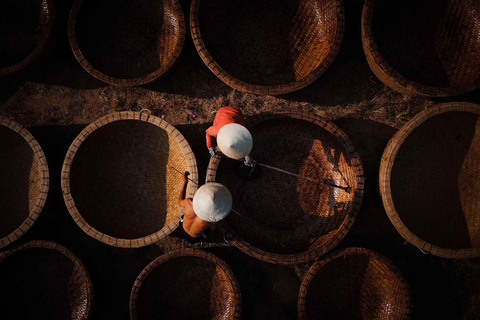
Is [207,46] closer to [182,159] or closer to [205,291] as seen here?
[182,159]

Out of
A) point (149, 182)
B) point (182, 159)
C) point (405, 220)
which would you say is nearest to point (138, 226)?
point (149, 182)

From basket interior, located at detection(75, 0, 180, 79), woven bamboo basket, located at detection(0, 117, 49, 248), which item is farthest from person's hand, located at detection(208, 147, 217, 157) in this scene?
woven bamboo basket, located at detection(0, 117, 49, 248)

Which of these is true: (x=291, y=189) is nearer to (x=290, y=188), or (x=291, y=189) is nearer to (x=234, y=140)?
(x=290, y=188)

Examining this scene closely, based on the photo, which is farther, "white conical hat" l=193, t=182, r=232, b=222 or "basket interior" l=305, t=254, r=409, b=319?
"basket interior" l=305, t=254, r=409, b=319

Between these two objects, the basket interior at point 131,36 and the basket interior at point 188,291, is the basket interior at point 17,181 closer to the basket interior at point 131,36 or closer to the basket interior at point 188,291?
the basket interior at point 131,36

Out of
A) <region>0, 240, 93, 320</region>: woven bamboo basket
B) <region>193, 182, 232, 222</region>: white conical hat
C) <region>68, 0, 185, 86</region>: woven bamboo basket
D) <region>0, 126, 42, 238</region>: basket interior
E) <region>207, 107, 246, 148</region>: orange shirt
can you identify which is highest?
<region>68, 0, 185, 86</region>: woven bamboo basket

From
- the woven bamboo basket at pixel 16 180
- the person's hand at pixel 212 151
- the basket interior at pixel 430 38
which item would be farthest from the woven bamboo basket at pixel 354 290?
the woven bamboo basket at pixel 16 180

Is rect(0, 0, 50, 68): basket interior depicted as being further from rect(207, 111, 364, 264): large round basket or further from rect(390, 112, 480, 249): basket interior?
rect(390, 112, 480, 249): basket interior
